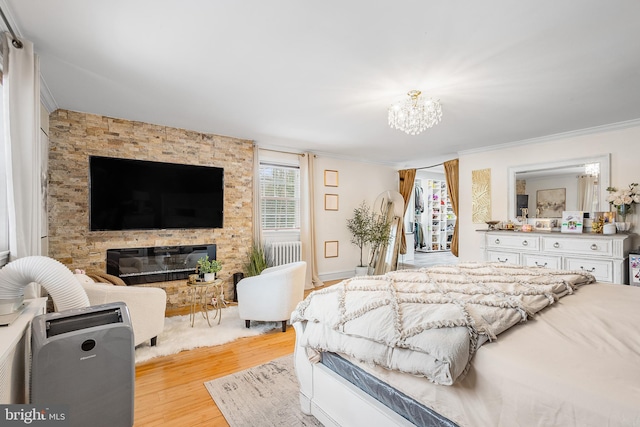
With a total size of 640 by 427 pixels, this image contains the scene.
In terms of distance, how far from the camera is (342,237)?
5.99 m

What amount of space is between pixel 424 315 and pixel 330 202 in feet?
14.8

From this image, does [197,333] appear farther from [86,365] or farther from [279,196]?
[279,196]

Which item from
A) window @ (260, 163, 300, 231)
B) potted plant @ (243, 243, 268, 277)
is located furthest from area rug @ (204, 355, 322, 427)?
window @ (260, 163, 300, 231)

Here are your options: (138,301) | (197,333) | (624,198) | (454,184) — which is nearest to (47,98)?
(138,301)

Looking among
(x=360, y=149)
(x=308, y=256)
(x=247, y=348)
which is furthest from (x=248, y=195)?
(x=247, y=348)

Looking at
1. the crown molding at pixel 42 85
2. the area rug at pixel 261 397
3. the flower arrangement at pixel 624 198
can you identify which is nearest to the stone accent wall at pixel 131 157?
the crown molding at pixel 42 85

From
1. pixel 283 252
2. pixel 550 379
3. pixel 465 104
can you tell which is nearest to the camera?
pixel 550 379

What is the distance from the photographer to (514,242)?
445cm

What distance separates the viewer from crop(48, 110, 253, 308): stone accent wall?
338 centimetres

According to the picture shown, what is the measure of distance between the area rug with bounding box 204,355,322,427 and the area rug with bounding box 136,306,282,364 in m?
0.73

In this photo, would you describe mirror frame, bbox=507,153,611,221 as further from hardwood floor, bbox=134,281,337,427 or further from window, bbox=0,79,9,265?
window, bbox=0,79,9,265

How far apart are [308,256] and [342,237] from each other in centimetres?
100

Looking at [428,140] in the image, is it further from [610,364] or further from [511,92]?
[610,364]

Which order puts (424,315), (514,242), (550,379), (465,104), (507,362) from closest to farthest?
(550,379)
(507,362)
(424,315)
(465,104)
(514,242)
